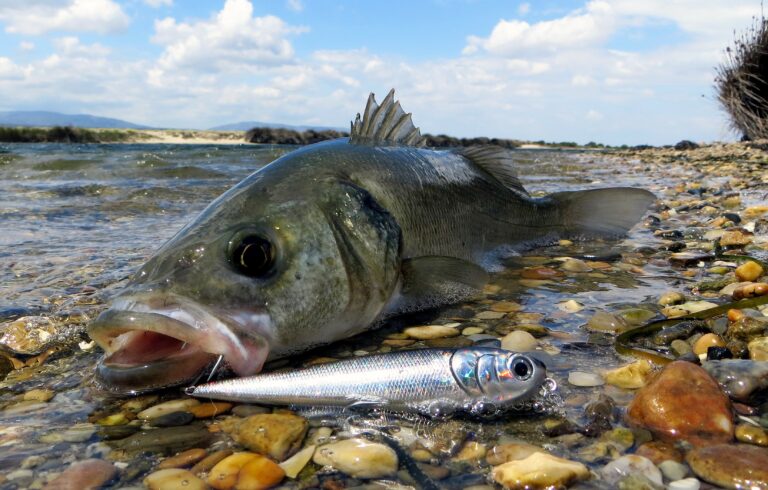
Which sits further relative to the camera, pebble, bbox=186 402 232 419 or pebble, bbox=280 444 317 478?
pebble, bbox=186 402 232 419

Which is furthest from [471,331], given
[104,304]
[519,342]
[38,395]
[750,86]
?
[750,86]

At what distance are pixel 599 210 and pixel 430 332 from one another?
3.12m

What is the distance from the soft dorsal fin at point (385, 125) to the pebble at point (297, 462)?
8.13ft

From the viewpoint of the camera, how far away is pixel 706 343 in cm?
267

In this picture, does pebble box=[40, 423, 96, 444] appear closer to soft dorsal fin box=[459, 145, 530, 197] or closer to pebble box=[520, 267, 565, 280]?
pebble box=[520, 267, 565, 280]

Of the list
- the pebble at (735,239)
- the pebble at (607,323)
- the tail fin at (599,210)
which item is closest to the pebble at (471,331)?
the pebble at (607,323)

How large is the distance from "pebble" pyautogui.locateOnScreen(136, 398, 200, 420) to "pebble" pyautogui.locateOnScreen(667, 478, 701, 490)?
1692 millimetres

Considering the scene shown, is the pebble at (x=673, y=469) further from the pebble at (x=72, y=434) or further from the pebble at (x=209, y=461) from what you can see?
the pebble at (x=72, y=434)

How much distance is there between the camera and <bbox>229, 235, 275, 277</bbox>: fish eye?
8.23 feet

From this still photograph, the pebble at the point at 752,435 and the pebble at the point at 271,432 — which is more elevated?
the pebble at the point at 752,435

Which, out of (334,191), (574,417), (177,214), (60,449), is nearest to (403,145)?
(334,191)

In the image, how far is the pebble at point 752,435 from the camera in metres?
1.83

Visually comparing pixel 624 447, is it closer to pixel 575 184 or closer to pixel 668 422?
pixel 668 422

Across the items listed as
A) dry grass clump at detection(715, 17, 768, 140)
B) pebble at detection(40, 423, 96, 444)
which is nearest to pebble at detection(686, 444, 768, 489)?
pebble at detection(40, 423, 96, 444)
